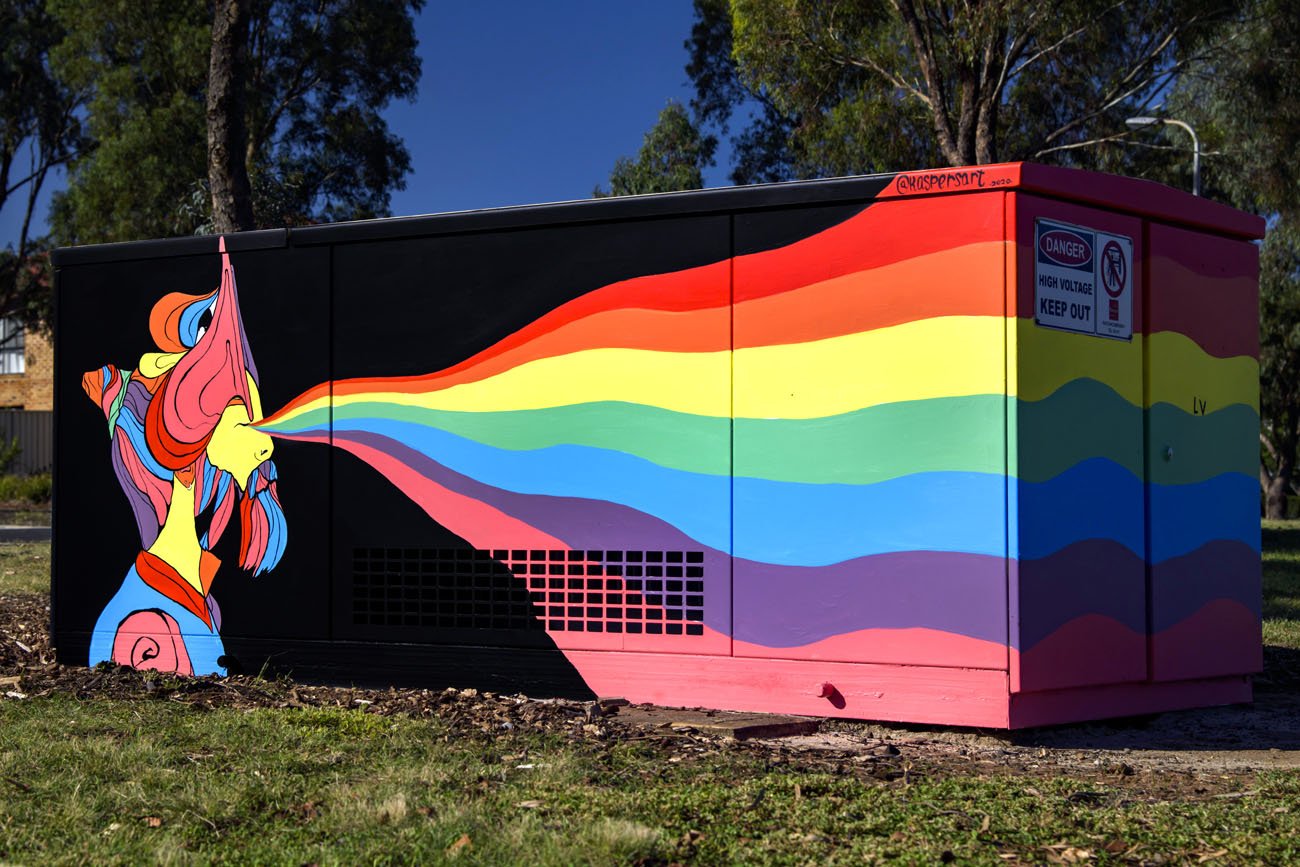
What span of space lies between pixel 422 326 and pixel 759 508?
6.90 ft

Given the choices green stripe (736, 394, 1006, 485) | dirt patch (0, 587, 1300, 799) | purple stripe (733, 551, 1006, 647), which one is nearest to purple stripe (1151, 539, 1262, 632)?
dirt patch (0, 587, 1300, 799)

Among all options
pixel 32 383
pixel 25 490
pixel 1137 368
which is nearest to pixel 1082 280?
pixel 1137 368

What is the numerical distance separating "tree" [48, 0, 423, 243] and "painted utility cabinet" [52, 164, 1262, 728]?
20.0 metres

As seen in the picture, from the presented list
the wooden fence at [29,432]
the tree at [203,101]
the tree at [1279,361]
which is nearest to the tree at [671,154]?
the tree at [203,101]

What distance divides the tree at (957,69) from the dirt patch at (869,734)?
1097 cm

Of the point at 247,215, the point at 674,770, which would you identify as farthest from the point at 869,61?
the point at 674,770

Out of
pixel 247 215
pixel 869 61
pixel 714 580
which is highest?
pixel 869 61

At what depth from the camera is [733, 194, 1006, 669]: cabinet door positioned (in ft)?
20.6

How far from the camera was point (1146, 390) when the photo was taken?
6.96 meters

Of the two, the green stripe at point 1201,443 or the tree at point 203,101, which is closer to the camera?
the green stripe at point 1201,443

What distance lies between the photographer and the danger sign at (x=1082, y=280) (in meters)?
6.41

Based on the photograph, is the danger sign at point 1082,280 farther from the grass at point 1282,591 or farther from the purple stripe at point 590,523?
the grass at point 1282,591

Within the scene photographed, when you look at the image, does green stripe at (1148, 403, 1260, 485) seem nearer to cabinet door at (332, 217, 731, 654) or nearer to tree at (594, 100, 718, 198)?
cabinet door at (332, 217, 731, 654)

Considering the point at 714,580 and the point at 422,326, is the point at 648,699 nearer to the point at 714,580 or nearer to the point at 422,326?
the point at 714,580
